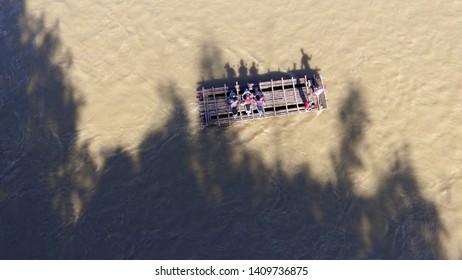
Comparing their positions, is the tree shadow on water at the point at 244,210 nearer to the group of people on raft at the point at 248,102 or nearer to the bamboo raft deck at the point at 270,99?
the bamboo raft deck at the point at 270,99

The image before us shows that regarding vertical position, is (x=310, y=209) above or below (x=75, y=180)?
below

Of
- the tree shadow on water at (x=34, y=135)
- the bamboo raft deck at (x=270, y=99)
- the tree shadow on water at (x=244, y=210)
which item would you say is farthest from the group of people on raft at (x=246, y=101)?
the tree shadow on water at (x=34, y=135)

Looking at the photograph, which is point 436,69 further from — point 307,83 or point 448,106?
point 307,83

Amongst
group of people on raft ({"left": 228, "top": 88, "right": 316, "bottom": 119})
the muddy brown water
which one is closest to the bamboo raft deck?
group of people on raft ({"left": 228, "top": 88, "right": 316, "bottom": 119})

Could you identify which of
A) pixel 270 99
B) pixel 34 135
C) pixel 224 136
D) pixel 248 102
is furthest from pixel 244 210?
pixel 34 135

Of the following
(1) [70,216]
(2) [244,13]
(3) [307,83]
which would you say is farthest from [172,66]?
(1) [70,216]
